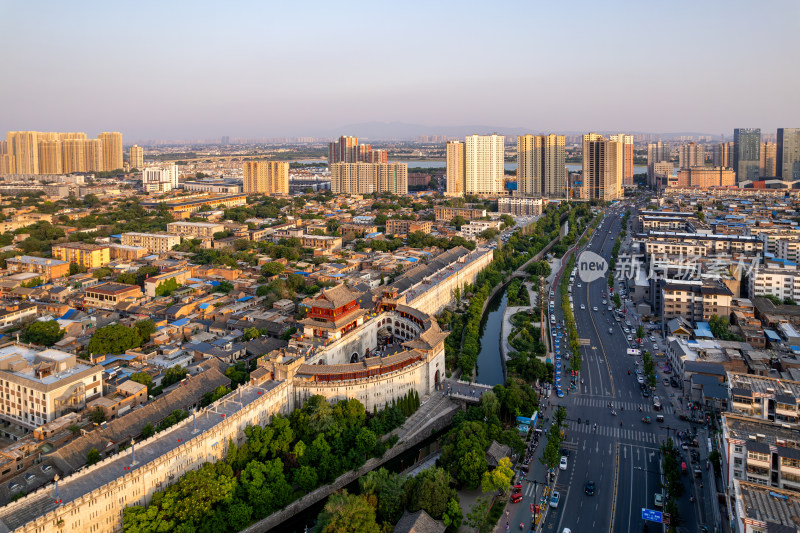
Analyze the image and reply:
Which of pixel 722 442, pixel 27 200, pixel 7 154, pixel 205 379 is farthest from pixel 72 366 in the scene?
pixel 7 154

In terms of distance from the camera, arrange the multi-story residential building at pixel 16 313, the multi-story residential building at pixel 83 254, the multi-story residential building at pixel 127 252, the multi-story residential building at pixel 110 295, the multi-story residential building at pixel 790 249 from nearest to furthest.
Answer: the multi-story residential building at pixel 16 313 < the multi-story residential building at pixel 110 295 < the multi-story residential building at pixel 790 249 < the multi-story residential building at pixel 83 254 < the multi-story residential building at pixel 127 252

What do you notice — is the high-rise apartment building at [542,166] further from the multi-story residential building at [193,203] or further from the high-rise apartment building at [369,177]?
the multi-story residential building at [193,203]

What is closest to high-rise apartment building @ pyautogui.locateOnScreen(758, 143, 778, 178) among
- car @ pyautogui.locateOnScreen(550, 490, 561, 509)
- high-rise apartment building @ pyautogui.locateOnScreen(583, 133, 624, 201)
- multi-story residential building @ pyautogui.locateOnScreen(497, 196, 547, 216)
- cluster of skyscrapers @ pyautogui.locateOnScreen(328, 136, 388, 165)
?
high-rise apartment building @ pyautogui.locateOnScreen(583, 133, 624, 201)

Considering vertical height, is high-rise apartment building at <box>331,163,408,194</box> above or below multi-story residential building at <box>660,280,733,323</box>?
above

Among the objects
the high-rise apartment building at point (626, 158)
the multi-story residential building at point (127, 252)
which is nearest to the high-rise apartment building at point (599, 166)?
the high-rise apartment building at point (626, 158)

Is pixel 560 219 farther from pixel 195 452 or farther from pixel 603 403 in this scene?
pixel 195 452

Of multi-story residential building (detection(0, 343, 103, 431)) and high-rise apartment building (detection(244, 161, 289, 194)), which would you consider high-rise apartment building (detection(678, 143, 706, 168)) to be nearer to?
high-rise apartment building (detection(244, 161, 289, 194))

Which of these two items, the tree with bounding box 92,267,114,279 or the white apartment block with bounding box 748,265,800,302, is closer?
the white apartment block with bounding box 748,265,800,302
